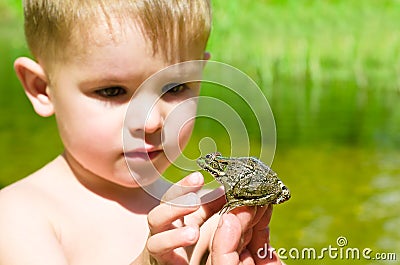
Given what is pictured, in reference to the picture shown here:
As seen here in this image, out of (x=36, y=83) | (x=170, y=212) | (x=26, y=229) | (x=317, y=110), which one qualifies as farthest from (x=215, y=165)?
(x=317, y=110)

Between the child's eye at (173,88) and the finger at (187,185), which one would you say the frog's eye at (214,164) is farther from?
the child's eye at (173,88)

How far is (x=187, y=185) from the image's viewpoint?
1597 millimetres

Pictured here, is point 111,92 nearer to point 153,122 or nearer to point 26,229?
point 153,122

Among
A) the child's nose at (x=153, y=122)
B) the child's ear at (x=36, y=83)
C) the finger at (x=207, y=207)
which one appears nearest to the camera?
the finger at (x=207, y=207)

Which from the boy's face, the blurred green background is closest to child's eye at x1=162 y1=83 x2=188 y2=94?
the boy's face

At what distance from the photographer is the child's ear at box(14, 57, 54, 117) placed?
2.03 metres

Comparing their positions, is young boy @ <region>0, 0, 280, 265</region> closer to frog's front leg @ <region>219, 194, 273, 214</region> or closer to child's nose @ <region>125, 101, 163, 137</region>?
child's nose @ <region>125, 101, 163, 137</region>

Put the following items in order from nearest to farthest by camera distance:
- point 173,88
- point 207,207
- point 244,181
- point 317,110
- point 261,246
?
point 244,181
point 207,207
point 261,246
point 173,88
point 317,110

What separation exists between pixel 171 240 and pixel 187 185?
0.12 metres

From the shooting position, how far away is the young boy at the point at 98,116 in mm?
1875

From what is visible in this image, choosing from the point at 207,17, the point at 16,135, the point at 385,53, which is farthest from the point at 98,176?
the point at 385,53

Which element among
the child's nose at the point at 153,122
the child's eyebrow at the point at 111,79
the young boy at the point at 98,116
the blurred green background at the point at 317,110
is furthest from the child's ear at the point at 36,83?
the blurred green background at the point at 317,110

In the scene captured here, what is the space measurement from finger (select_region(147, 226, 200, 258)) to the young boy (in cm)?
6

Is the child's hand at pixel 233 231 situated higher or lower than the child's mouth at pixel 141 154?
lower
